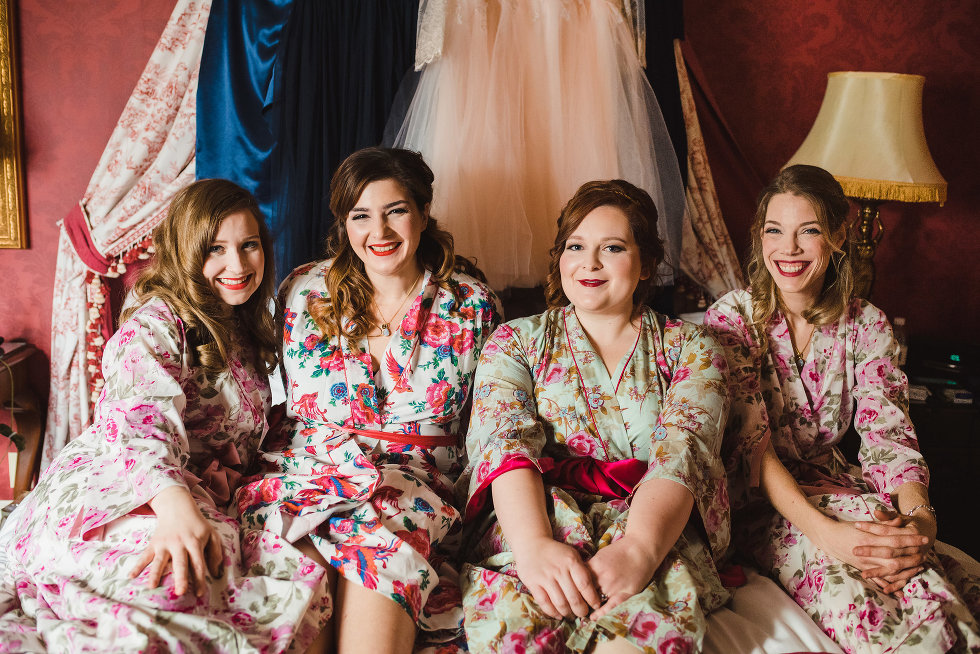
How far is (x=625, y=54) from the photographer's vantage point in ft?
7.28

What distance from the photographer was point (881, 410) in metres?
1.70

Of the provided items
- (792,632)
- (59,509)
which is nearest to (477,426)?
(792,632)

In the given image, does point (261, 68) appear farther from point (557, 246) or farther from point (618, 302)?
point (618, 302)

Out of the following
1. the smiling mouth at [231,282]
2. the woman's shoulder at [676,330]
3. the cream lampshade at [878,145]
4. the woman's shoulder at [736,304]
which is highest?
the cream lampshade at [878,145]

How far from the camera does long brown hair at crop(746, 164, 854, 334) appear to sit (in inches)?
67.1

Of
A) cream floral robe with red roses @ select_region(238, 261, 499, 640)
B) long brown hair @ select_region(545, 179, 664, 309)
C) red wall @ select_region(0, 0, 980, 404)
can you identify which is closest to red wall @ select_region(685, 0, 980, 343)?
red wall @ select_region(0, 0, 980, 404)

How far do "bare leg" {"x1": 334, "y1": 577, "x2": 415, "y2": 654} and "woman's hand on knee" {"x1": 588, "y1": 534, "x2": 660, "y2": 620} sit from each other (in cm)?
33

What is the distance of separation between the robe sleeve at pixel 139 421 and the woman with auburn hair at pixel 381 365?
202 millimetres

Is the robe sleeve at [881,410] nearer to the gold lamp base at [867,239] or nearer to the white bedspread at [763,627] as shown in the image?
the white bedspread at [763,627]

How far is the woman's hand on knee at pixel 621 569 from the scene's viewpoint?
1318mm

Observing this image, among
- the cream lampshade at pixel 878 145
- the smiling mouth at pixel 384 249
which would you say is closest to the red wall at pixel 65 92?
the smiling mouth at pixel 384 249

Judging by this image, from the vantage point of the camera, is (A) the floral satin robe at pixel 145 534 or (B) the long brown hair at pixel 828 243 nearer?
(A) the floral satin robe at pixel 145 534

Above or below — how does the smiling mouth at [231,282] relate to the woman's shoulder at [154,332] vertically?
above

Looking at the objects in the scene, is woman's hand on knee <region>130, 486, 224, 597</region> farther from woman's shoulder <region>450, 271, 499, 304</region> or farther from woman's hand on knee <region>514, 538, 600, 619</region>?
woman's shoulder <region>450, 271, 499, 304</region>
